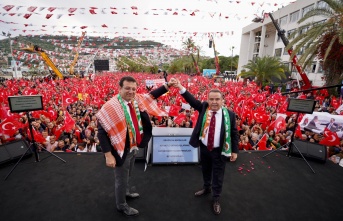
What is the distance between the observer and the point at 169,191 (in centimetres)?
331

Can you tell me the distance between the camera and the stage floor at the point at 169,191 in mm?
2820

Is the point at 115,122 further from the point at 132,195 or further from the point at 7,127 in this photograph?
the point at 7,127

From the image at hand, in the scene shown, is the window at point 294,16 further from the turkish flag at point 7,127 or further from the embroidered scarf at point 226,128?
the turkish flag at point 7,127

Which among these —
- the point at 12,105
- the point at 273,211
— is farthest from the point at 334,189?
the point at 12,105

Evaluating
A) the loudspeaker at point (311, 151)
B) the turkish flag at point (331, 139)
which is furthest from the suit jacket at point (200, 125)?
the turkish flag at point (331, 139)

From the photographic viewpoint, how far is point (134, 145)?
2660mm

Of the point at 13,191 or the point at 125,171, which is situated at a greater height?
the point at 125,171

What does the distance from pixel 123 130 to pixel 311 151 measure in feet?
15.8

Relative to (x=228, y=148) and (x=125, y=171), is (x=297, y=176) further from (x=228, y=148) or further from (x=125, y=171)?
(x=125, y=171)

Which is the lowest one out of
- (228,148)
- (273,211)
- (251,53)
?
(273,211)

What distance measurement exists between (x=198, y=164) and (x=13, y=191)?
11.6 ft

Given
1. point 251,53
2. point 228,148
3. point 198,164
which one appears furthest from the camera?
point 251,53

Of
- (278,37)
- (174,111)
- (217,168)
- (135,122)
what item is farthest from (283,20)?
(135,122)

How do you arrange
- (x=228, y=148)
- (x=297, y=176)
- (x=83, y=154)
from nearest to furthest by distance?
1. (x=228, y=148)
2. (x=297, y=176)
3. (x=83, y=154)
